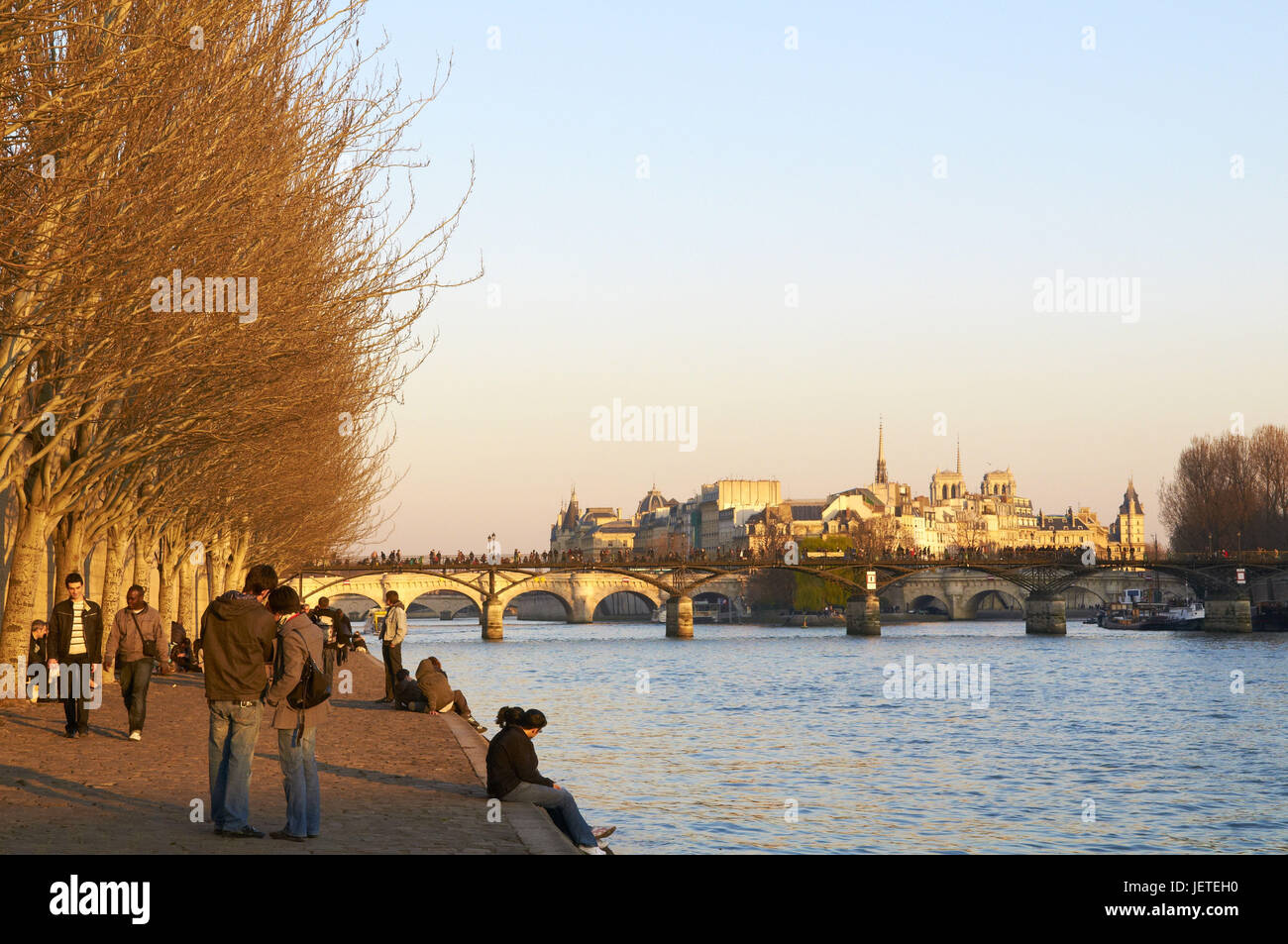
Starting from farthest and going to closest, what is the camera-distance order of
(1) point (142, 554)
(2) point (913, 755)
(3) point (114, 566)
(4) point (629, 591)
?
(4) point (629, 591)
(1) point (142, 554)
(2) point (913, 755)
(3) point (114, 566)

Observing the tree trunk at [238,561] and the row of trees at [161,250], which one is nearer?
the row of trees at [161,250]

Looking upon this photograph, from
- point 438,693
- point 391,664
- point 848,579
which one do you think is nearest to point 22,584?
point 438,693

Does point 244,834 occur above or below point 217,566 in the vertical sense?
below

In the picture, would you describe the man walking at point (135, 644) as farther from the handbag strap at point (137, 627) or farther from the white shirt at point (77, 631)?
the white shirt at point (77, 631)

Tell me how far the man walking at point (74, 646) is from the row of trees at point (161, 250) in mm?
2233

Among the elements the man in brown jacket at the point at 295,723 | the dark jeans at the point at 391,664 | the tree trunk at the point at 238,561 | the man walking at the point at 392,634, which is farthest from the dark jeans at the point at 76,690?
the tree trunk at the point at 238,561

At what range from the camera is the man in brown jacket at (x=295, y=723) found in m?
12.0

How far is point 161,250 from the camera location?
15734mm

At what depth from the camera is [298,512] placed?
1843 inches

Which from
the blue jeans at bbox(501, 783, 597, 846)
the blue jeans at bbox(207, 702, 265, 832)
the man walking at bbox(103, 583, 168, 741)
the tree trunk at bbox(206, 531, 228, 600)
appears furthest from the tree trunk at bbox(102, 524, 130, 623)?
the blue jeans at bbox(207, 702, 265, 832)

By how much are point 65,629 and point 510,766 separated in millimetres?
7120

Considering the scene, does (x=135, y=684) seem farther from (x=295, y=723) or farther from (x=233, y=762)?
(x=295, y=723)

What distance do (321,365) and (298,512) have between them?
79.2 feet
